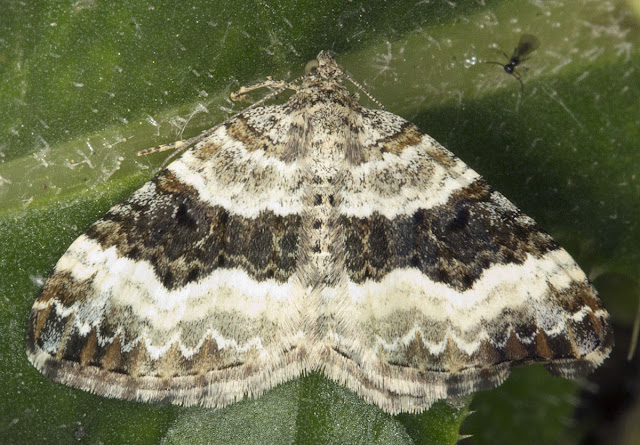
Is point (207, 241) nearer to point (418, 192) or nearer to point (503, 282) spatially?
point (418, 192)

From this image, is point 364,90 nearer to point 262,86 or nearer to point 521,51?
point 262,86

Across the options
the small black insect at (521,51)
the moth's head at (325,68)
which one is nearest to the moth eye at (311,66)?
the moth's head at (325,68)

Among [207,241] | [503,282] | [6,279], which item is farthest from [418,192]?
[6,279]

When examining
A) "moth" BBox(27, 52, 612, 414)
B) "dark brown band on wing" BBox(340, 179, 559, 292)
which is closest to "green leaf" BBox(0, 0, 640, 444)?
"moth" BBox(27, 52, 612, 414)

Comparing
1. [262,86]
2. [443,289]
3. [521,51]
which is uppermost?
[521,51]

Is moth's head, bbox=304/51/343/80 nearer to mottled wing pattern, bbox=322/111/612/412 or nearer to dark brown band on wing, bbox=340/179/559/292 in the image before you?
mottled wing pattern, bbox=322/111/612/412

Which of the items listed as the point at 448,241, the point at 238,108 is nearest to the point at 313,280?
the point at 448,241

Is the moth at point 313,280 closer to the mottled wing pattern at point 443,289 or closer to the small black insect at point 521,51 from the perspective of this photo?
the mottled wing pattern at point 443,289
